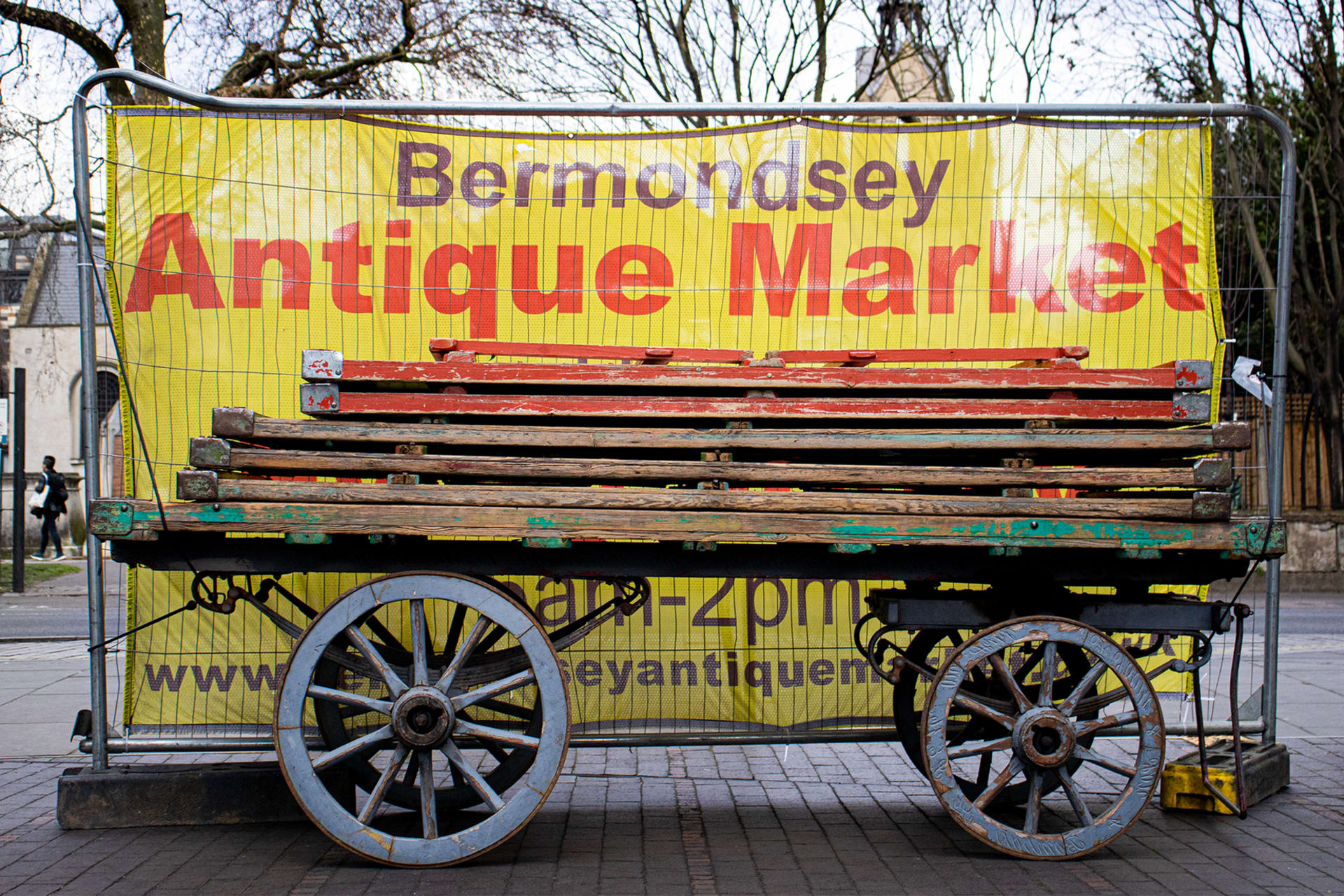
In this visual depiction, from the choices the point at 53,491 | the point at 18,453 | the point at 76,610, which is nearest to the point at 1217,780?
the point at 76,610

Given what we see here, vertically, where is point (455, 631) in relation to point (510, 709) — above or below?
above

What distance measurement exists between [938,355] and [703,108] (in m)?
1.55

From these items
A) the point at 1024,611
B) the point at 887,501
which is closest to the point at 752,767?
the point at 1024,611

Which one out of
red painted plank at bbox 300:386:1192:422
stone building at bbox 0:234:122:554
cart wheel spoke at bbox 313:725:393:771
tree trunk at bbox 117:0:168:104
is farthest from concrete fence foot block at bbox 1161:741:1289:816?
stone building at bbox 0:234:122:554

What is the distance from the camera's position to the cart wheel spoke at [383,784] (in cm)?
389

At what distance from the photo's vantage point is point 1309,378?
17.2m

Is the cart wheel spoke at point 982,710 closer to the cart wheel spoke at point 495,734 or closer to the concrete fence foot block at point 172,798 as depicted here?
the cart wheel spoke at point 495,734

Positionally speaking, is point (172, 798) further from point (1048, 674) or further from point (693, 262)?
point (1048, 674)

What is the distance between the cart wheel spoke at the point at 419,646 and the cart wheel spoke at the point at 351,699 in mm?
140

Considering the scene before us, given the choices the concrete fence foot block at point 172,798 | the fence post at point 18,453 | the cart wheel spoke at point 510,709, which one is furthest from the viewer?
the fence post at point 18,453

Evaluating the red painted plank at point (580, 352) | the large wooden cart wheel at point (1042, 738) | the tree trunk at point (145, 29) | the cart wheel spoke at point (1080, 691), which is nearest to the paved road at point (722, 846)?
the large wooden cart wheel at point (1042, 738)

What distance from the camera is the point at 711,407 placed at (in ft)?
13.4

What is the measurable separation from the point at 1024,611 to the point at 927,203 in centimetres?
230

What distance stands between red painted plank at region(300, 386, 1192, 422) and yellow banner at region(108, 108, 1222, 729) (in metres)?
1.56
